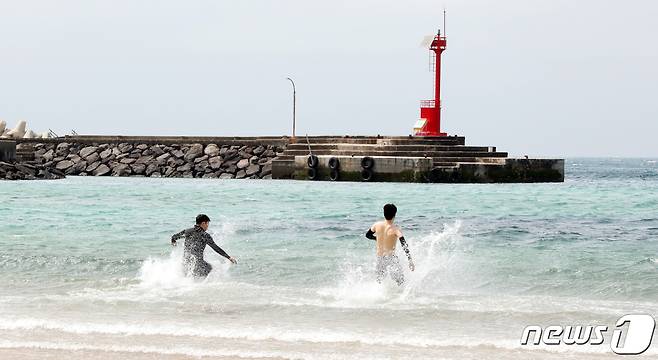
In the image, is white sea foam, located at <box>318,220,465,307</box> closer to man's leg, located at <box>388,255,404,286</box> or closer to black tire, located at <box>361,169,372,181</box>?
man's leg, located at <box>388,255,404,286</box>

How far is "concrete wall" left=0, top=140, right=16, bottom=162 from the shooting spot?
171 ft

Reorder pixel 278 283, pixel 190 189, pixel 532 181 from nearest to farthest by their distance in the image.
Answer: pixel 278 283
pixel 190 189
pixel 532 181

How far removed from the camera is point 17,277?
1345 centimetres

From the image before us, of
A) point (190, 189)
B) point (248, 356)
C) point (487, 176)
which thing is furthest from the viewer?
point (487, 176)

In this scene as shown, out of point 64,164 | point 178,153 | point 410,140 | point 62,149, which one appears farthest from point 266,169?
point 62,149

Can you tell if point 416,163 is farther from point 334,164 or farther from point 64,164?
point 64,164

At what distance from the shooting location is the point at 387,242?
1041cm

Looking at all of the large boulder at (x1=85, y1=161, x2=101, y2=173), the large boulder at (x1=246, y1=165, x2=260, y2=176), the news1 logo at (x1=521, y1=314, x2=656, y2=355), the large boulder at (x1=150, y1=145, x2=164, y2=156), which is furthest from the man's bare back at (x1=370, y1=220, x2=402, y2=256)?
the large boulder at (x1=85, y1=161, x2=101, y2=173)

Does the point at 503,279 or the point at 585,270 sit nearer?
the point at 503,279

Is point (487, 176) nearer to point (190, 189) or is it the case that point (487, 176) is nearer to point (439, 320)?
point (190, 189)

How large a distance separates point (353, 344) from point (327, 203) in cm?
2211

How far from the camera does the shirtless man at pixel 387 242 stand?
407 inches

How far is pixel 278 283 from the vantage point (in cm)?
1320

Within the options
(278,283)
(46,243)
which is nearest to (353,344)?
(278,283)
